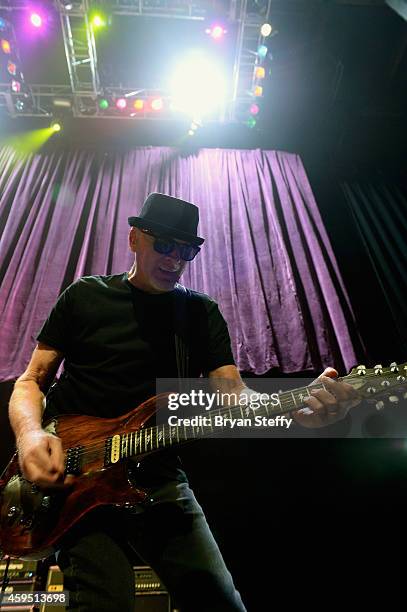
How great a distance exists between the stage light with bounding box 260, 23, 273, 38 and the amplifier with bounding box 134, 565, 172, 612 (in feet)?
16.3

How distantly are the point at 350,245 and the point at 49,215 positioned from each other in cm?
327

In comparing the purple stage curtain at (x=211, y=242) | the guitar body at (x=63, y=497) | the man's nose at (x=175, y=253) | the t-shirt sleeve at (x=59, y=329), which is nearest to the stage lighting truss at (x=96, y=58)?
the purple stage curtain at (x=211, y=242)

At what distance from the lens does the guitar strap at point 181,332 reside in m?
1.85

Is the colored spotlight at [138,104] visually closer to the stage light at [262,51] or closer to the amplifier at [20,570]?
the stage light at [262,51]

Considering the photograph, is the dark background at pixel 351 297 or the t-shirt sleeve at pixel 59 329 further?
the dark background at pixel 351 297

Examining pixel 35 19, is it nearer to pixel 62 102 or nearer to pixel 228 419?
pixel 62 102

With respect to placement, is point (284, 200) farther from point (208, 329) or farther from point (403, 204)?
point (208, 329)

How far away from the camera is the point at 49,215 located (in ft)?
12.1

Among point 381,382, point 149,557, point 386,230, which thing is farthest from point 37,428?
point 386,230

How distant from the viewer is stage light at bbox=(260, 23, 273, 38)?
378 centimetres

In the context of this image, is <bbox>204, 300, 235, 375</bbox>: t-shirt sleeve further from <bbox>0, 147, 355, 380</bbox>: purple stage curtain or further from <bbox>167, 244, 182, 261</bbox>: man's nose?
<bbox>0, 147, 355, 380</bbox>: purple stage curtain

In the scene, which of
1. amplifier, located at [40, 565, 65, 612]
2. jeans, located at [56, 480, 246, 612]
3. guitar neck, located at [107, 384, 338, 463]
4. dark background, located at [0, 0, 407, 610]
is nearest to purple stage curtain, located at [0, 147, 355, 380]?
dark background, located at [0, 0, 407, 610]

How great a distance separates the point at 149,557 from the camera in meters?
1.36

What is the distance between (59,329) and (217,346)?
87 cm
